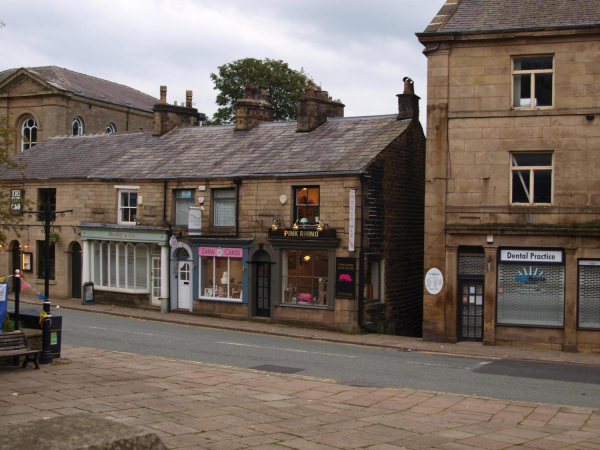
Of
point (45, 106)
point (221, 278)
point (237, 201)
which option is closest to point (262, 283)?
Result: point (221, 278)

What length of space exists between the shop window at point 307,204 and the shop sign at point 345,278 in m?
2.08

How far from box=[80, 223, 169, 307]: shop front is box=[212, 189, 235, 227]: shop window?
2.47 m

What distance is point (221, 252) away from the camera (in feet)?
92.0

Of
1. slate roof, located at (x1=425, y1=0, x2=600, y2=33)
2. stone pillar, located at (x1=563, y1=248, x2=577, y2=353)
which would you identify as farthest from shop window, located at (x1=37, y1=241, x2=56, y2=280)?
stone pillar, located at (x1=563, y1=248, x2=577, y2=353)

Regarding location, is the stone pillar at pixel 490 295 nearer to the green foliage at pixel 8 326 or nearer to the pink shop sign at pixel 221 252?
the pink shop sign at pixel 221 252

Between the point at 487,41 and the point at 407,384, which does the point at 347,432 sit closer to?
the point at 407,384

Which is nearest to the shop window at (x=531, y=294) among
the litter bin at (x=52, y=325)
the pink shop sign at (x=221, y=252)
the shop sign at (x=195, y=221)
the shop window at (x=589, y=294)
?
the shop window at (x=589, y=294)

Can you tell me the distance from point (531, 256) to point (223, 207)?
41.4ft

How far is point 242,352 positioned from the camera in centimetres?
1927

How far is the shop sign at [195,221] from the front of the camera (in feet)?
93.1

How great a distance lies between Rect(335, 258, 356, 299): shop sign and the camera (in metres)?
24.7

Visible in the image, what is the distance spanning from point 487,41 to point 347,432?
15.8 meters

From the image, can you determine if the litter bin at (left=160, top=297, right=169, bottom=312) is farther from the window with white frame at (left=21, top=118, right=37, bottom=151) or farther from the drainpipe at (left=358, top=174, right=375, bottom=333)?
the window with white frame at (left=21, top=118, right=37, bottom=151)

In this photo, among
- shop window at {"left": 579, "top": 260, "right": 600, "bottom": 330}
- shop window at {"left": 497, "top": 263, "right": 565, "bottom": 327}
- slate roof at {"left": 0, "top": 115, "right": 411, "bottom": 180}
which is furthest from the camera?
slate roof at {"left": 0, "top": 115, "right": 411, "bottom": 180}
